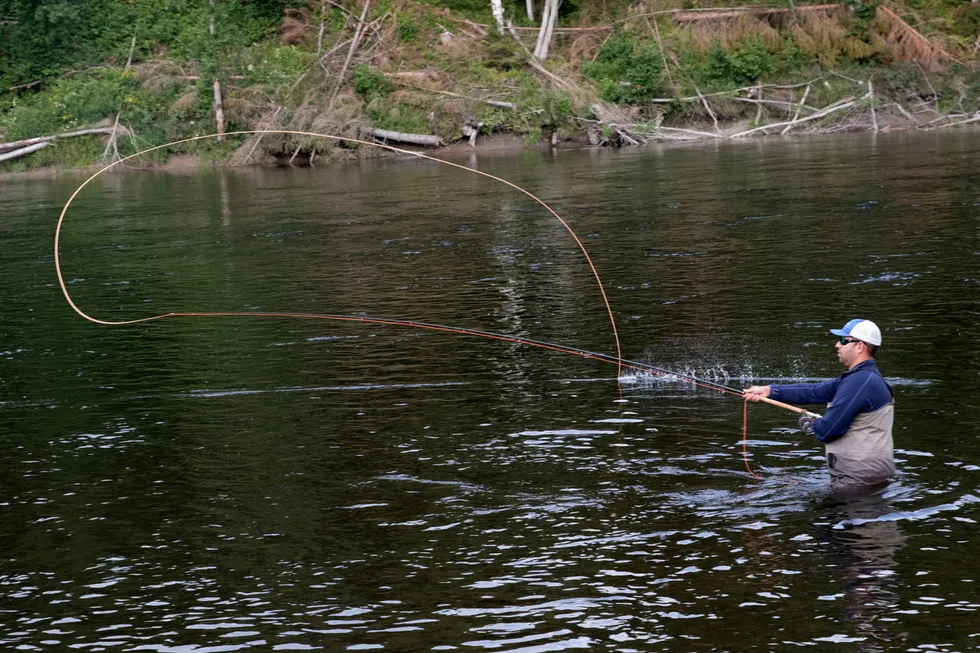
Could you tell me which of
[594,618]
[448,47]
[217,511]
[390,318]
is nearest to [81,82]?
[448,47]

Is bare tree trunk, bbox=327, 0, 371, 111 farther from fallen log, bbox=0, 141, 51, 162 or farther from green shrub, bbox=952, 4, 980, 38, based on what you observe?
green shrub, bbox=952, 4, 980, 38

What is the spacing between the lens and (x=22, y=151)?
32.0m

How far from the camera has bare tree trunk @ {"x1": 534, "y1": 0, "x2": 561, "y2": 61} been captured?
117ft

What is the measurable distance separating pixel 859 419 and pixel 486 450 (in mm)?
2415

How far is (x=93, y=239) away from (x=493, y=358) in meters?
10.9

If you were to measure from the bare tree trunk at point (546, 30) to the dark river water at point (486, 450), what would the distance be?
1916 cm

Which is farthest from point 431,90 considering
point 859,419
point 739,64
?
point 859,419

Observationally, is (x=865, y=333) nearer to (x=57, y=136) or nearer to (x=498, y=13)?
(x=57, y=136)

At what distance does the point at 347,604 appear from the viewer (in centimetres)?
574

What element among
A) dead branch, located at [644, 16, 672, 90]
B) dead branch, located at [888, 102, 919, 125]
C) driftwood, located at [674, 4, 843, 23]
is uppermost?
driftwood, located at [674, 4, 843, 23]

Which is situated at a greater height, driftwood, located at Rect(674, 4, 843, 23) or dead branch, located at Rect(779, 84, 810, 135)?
driftwood, located at Rect(674, 4, 843, 23)

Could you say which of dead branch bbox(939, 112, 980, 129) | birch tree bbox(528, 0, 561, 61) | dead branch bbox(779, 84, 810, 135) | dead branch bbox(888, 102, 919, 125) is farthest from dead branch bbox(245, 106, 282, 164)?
dead branch bbox(939, 112, 980, 129)

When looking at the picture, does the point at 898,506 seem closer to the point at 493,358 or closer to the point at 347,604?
the point at 347,604

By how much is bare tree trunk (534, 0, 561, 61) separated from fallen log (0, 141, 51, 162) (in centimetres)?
1402
